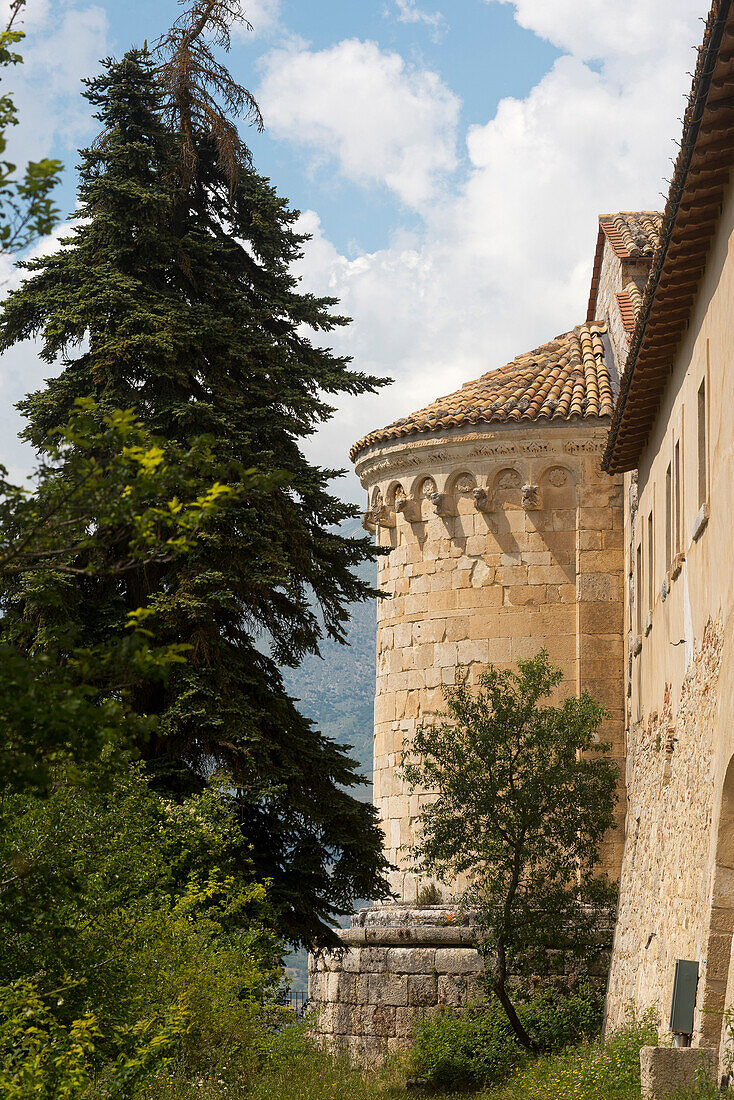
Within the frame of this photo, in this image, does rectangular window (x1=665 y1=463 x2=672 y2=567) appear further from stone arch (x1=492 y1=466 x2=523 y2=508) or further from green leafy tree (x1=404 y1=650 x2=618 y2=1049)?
stone arch (x1=492 y1=466 x2=523 y2=508)

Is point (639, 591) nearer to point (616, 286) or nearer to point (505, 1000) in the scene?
point (505, 1000)

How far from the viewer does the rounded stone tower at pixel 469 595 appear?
18062 mm

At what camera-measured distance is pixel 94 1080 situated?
8.40m

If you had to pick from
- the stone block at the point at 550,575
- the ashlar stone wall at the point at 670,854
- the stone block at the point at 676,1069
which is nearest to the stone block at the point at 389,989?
the ashlar stone wall at the point at 670,854

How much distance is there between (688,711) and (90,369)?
786cm

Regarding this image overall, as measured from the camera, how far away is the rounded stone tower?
59.3 feet

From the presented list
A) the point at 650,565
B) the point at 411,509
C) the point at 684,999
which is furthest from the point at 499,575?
the point at 684,999

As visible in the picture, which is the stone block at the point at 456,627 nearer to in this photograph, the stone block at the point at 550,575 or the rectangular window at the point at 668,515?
the stone block at the point at 550,575

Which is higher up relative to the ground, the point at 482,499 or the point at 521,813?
the point at 482,499

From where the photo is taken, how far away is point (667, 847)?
11570 mm

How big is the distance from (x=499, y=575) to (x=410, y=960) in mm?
5172

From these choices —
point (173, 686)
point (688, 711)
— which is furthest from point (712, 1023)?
point (173, 686)

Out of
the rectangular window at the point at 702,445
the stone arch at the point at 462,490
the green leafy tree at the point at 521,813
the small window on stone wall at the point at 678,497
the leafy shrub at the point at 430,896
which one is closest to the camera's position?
the rectangular window at the point at 702,445

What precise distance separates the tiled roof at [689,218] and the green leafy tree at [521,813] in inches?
158
